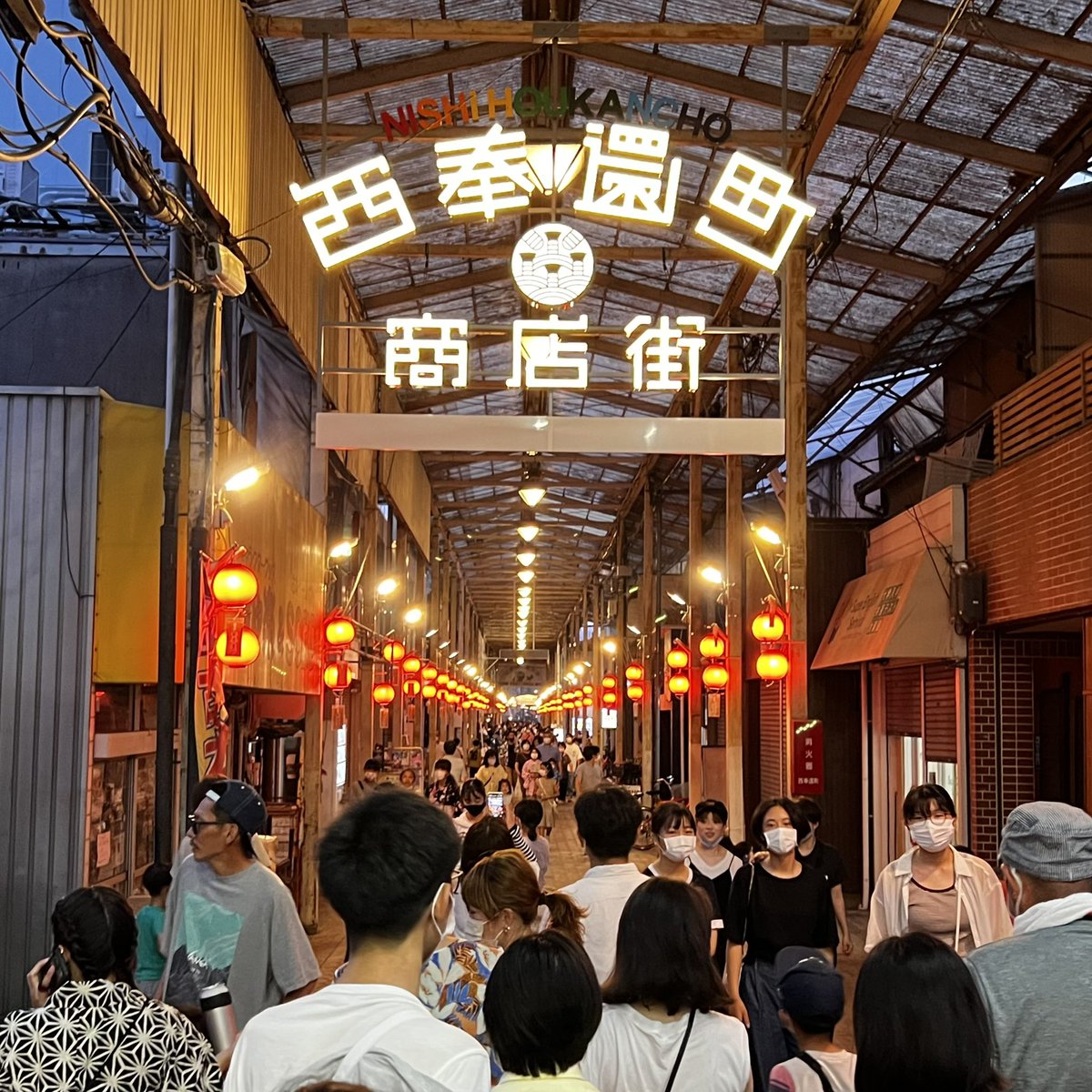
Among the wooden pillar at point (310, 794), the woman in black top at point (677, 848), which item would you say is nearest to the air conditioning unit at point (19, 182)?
the wooden pillar at point (310, 794)

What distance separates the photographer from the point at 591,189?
10.5m

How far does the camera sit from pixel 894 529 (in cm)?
1631

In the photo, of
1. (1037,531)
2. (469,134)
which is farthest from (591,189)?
(1037,531)

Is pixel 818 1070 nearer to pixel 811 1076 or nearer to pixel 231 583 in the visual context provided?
pixel 811 1076

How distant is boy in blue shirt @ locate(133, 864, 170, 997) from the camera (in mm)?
6164

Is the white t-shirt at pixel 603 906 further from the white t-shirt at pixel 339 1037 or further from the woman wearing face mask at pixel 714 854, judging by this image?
the white t-shirt at pixel 339 1037

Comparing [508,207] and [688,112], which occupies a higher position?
[688,112]

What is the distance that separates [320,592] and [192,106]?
24.2ft

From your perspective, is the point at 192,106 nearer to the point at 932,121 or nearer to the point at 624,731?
the point at 932,121

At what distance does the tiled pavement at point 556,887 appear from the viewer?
11023mm

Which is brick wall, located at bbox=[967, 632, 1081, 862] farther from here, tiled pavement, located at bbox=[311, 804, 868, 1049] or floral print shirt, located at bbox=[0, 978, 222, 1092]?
floral print shirt, located at bbox=[0, 978, 222, 1092]

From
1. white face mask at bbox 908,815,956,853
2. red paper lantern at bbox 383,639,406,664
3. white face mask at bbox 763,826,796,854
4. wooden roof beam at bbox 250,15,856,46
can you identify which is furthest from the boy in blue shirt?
red paper lantern at bbox 383,639,406,664

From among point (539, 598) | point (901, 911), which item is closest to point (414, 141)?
point (901, 911)

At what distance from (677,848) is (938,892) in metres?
1.25
